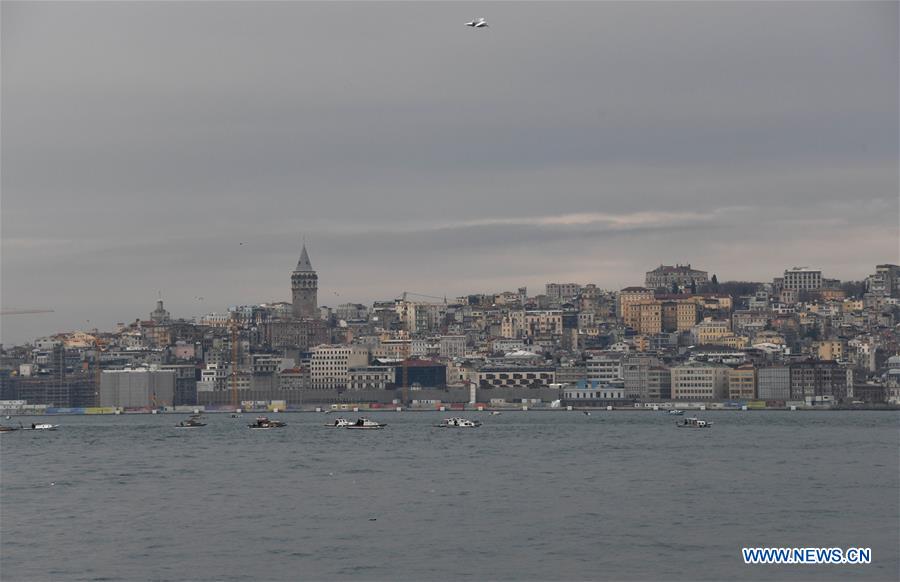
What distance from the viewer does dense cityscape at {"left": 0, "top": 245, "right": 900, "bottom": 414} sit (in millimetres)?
139625

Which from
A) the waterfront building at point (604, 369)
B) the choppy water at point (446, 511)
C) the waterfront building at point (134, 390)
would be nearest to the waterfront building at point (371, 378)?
the waterfront building at point (134, 390)

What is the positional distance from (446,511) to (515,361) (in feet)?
388

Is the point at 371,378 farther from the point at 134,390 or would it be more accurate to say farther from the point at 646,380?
the point at 646,380

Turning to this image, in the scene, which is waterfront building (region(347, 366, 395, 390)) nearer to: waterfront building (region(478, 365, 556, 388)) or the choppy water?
waterfront building (region(478, 365, 556, 388))

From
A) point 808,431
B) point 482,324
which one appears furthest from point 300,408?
point 808,431

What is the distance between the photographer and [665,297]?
194m

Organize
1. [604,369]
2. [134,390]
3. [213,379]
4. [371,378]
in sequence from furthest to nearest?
[213,379], [371,378], [604,369], [134,390]

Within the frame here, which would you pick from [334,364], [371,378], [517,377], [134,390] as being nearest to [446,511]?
[134,390]

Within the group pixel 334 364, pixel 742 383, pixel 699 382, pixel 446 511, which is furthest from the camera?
pixel 334 364

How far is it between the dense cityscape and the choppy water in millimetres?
76672

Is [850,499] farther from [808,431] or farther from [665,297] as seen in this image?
[665,297]

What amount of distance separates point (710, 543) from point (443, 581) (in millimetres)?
6211

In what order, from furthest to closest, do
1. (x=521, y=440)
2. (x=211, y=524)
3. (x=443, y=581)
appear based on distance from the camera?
(x=521, y=440)
(x=211, y=524)
(x=443, y=581)

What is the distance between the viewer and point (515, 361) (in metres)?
155
